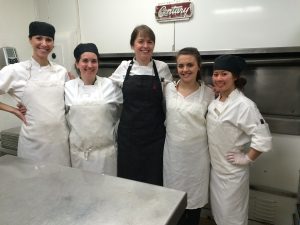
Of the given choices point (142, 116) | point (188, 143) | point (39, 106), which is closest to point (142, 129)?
point (142, 116)

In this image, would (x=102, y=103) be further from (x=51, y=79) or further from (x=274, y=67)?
(x=274, y=67)

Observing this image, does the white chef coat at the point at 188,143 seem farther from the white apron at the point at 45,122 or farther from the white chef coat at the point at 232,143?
the white apron at the point at 45,122

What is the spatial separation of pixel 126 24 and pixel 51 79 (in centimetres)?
80

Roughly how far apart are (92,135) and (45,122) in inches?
11.8

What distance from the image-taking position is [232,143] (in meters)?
1.35

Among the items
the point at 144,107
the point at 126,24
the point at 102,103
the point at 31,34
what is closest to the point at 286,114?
the point at 144,107

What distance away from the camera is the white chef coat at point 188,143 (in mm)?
1437

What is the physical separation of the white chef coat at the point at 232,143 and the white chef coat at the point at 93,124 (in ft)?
1.97

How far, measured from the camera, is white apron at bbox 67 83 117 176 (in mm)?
1508

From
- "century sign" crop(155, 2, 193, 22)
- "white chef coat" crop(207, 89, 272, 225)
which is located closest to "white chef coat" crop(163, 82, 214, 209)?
"white chef coat" crop(207, 89, 272, 225)

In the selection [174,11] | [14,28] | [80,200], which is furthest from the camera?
[14,28]

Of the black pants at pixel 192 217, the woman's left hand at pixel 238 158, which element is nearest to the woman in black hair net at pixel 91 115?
the black pants at pixel 192 217

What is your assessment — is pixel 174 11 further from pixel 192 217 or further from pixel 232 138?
pixel 192 217

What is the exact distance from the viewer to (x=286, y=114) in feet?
5.25
